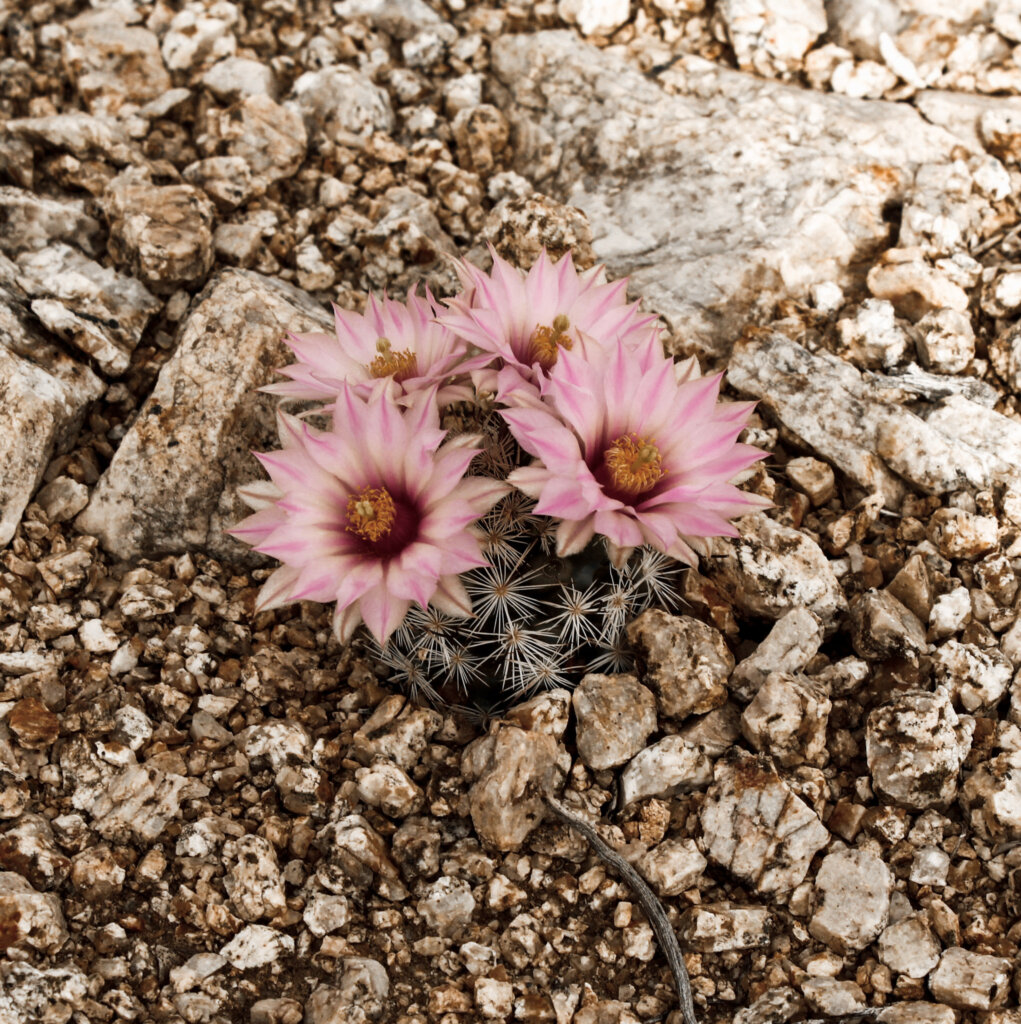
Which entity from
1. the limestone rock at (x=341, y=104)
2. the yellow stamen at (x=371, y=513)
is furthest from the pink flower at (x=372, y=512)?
the limestone rock at (x=341, y=104)

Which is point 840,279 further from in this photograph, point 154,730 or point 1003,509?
point 154,730

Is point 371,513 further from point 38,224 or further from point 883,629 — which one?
point 38,224

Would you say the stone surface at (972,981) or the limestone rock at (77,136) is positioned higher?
the limestone rock at (77,136)

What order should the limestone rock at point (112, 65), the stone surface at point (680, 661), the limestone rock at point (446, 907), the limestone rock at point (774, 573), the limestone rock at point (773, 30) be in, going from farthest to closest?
the limestone rock at point (773, 30) → the limestone rock at point (112, 65) → the limestone rock at point (774, 573) → the stone surface at point (680, 661) → the limestone rock at point (446, 907)

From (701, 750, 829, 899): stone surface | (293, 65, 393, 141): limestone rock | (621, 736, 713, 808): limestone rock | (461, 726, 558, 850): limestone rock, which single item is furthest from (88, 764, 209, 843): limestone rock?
(293, 65, 393, 141): limestone rock

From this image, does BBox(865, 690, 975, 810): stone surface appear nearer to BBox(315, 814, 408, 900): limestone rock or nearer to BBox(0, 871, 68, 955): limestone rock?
BBox(315, 814, 408, 900): limestone rock

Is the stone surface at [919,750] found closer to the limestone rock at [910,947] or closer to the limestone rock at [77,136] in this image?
the limestone rock at [910,947]

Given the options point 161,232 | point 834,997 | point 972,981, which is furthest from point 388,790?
point 161,232
